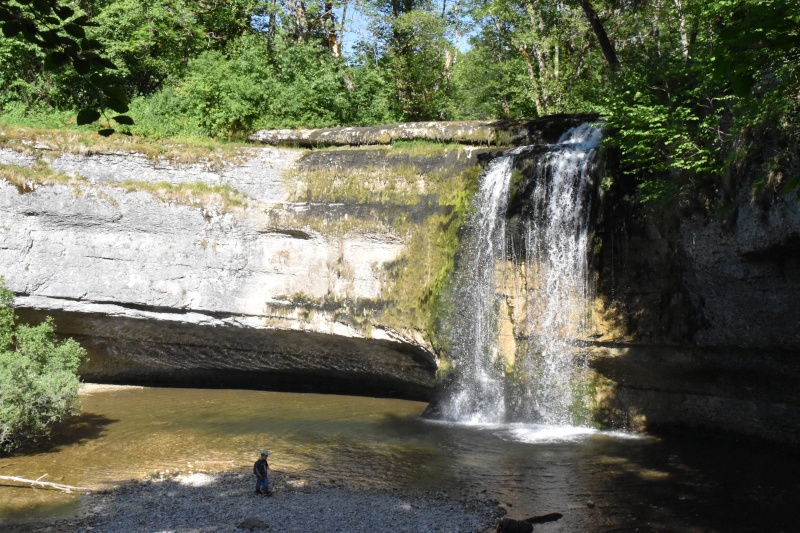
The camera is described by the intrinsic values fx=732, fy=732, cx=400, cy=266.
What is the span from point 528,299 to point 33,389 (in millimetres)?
8879

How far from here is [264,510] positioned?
9.38 metres

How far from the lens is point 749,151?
442 inches

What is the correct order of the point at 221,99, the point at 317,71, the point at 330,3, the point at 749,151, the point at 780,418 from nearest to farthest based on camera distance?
the point at 749,151
the point at 780,418
the point at 221,99
the point at 317,71
the point at 330,3

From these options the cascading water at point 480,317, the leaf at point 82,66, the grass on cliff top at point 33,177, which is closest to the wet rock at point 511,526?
the cascading water at point 480,317

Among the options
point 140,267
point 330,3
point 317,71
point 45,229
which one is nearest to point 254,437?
point 140,267

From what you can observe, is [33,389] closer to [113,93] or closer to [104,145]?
[104,145]

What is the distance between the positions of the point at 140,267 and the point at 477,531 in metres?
10.4

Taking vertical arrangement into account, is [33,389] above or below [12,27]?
below

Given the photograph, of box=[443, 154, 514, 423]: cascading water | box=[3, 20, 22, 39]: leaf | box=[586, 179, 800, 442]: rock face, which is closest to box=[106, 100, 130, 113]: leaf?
box=[3, 20, 22, 39]: leaf

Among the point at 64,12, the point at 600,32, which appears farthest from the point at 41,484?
the point at 600,32

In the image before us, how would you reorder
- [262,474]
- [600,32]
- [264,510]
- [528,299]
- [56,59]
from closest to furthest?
[56,59] → [264,510] → [262,474] → [528,299] → [600,32]

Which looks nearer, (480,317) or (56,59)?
(56,59)

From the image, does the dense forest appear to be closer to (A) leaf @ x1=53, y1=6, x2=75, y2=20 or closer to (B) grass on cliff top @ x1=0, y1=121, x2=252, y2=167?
(B) grass on cliff top @ x1=0, y1=121, x2=252, y2=167

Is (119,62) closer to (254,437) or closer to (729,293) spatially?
(254,437)
